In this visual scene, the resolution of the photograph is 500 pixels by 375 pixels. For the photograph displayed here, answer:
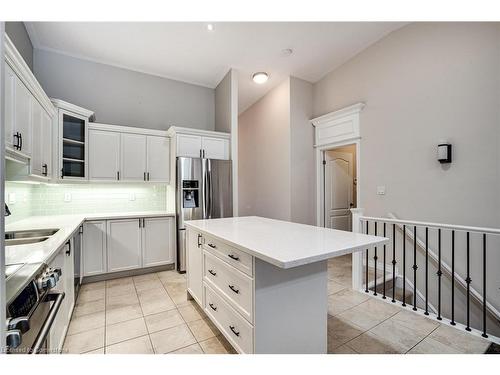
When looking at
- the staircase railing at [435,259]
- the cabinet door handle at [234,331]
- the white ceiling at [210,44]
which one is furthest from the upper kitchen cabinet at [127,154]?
the staircase railing at [435,259]

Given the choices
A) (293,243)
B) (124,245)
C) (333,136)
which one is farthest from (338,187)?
(124,245)

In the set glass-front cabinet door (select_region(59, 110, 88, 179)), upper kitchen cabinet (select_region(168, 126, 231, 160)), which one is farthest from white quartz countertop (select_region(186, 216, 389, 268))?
glass-front cabinet door (select_region(59, 110, 88, 179))

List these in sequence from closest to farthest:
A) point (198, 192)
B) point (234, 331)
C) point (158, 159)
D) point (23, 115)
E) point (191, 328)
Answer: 1. point (234, 331)
2. point (23, 115)
3. point (191, 328)
4. point (198, 192)
5. point (158, 159)

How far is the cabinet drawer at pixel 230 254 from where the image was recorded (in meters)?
1.40

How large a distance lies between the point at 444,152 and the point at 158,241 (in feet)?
12.6

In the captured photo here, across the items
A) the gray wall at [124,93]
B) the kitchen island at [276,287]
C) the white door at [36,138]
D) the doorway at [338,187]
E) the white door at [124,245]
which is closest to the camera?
the kitchen island at [276,287]

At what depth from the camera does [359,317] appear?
2223mm

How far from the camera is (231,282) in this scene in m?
1.59

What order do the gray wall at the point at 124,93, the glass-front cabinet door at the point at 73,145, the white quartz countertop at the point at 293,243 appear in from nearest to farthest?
the white quartz countertop at the point at 293,243 → the glass-front cabinet door at the point at 73,145 → the gray wall at the point at 124,93

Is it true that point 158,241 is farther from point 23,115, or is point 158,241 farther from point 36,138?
point 23,115

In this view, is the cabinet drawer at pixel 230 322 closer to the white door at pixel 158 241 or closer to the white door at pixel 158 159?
the white door at pixel 158 241

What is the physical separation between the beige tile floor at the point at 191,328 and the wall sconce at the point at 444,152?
5.62ft

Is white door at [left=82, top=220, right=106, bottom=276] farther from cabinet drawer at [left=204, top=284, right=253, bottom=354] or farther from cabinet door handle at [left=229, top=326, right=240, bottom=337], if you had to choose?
cabinet door handle at [left=229, top=326, right=240, bottom=337]
